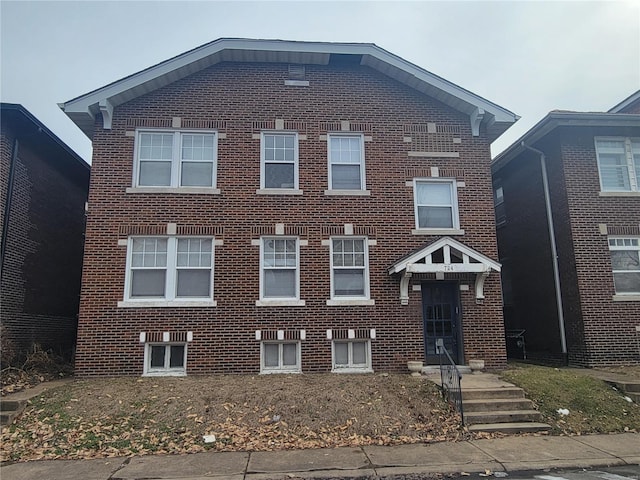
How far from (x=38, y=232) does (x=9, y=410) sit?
678 centimetres

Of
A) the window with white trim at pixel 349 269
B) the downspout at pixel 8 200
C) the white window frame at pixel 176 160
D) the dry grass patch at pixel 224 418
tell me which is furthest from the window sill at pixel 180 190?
the dry grass patch at pixel 224 418

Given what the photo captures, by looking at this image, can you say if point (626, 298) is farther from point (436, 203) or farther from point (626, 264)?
point (436, 203)

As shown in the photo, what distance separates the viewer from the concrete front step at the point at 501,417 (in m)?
8.45

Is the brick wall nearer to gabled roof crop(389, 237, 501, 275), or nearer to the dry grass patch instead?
gabled roof crop(389, 237, 501, 275)

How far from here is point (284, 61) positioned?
43.2 ft

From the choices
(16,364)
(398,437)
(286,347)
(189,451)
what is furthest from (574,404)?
(16,364)

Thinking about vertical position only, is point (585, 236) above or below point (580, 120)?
below

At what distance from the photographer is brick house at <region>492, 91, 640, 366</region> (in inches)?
513

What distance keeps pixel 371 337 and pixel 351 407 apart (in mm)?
3220

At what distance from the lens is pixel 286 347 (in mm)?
11805

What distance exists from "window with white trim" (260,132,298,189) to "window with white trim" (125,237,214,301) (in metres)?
2.44

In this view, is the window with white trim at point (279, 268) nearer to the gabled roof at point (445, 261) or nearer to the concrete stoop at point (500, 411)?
the gabled roof at point (445, 261)

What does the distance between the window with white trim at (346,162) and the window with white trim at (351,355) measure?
4.09 metres

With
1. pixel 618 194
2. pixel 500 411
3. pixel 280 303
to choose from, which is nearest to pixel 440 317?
pixel 500 411
